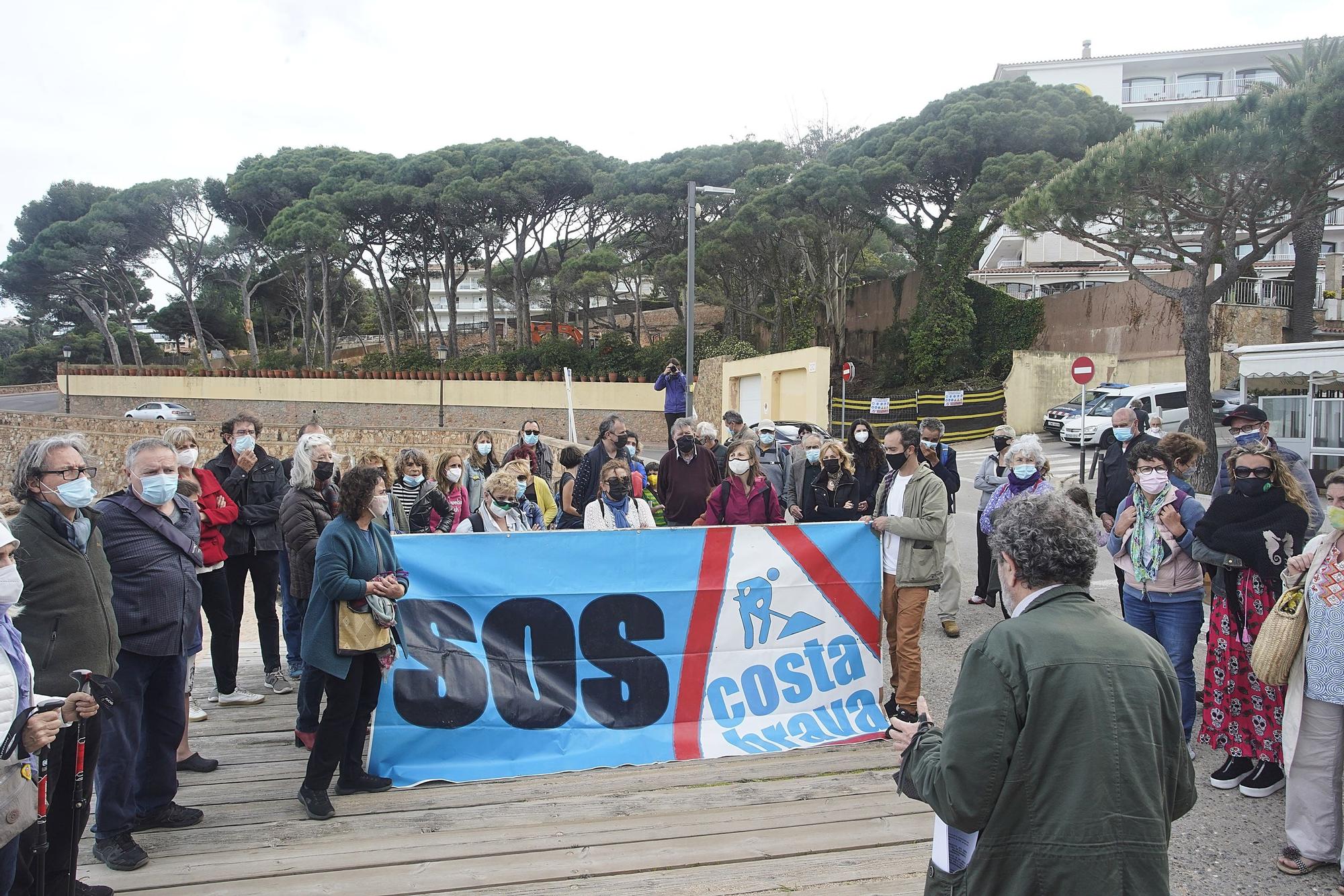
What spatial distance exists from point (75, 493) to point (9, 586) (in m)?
0.69

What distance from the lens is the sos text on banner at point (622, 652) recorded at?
4.73m

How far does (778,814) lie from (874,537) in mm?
2149

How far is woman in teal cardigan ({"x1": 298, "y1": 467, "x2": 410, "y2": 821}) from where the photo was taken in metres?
4.03

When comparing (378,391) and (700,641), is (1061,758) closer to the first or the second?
(700,641)

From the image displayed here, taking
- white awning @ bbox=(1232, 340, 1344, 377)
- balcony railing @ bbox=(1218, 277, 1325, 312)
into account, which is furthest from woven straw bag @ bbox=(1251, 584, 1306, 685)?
balcony railing @ bbox=(1218, 277, 1325, 312)

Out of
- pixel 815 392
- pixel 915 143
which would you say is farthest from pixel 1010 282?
pixel 815 392

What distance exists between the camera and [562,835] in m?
3.78

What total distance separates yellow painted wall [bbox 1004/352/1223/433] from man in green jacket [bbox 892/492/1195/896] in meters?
29.0

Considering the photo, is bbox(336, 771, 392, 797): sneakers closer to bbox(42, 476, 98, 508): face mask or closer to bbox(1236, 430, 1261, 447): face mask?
bbox(42, 476, 98, 508): face mask

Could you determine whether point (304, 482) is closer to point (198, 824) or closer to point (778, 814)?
point (198, 824)

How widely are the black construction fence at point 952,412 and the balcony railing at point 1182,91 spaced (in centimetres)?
3382

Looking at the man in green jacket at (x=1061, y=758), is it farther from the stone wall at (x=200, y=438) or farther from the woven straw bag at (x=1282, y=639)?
the stone wall at (x=200, y=438)

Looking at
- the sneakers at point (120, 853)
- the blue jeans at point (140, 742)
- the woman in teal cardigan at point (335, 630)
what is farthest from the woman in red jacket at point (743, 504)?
the sneakers at point (120, 853)

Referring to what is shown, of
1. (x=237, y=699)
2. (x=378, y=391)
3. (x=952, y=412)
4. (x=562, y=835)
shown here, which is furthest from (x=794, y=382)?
(x=562, y=835)
